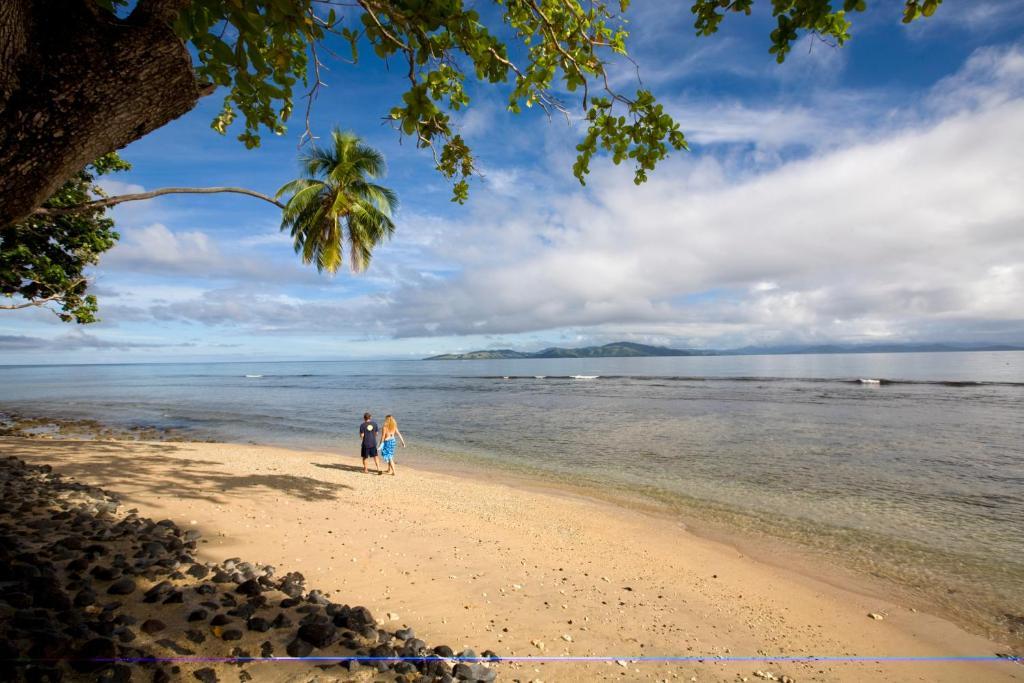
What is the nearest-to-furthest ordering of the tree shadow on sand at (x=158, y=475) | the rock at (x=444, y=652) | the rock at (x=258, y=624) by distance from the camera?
the rock at (x=258, y=624), the rock at (x=444, y=652), the tree shadow on sand at (x=158, y=475)

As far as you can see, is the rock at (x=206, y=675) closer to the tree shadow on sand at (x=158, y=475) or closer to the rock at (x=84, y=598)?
the rock at (x=84, y=598)

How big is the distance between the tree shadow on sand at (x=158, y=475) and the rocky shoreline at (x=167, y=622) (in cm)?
326

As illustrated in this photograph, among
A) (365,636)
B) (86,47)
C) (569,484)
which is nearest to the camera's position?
(86,47)

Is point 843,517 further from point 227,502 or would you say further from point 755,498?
point 227,502

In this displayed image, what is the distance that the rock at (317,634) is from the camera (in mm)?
3561

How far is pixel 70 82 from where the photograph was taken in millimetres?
2107

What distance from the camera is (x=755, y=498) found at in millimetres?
11922

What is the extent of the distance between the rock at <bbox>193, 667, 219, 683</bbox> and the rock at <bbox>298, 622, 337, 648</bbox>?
64cm

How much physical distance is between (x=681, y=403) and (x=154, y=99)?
38.4 metres

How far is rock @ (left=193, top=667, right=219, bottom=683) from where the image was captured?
9.84ft

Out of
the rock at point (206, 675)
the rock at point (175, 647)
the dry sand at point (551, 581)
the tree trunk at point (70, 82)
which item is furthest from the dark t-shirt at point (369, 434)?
the tree trunk at point (70, 82)

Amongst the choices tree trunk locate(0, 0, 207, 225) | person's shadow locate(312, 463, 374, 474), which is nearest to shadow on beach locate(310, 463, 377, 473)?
person's shadow locate(312, 463, 374, 474)

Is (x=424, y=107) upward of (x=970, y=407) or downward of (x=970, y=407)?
upward

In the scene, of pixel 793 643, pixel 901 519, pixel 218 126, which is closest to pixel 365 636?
pixel 793 643
